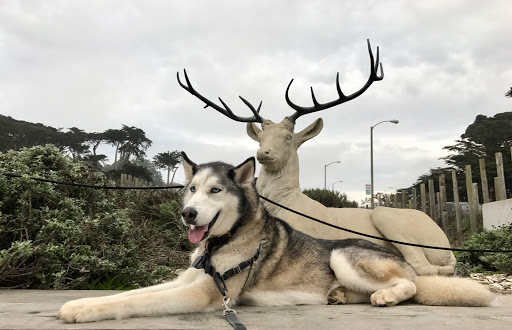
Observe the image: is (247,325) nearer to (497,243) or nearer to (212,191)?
(212,191)

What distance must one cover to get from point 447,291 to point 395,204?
26.0 m

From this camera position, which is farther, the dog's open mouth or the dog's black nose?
the dog's open mouth

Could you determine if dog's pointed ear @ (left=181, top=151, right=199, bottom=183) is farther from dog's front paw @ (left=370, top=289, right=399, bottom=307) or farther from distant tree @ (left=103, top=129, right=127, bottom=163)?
distant tree @ (left=103, top=129, right=127, bottom=163)

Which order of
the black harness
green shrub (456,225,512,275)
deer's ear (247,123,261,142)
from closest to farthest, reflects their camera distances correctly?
the black harness
deer's ear (247,123,261,142)
green shrub (456,225,512,275)

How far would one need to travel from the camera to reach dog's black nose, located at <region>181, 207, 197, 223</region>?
3137 mm

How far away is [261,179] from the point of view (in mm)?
6137

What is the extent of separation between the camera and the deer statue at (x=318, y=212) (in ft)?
18.2

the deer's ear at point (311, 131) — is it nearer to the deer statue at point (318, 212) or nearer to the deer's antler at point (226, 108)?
the deer statue at point (318, 212)

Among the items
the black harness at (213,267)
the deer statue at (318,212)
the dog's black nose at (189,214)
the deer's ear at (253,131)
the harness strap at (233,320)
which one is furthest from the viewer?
the deer's ear at (253,131)

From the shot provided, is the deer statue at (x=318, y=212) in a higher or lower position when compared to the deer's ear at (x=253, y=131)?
lower

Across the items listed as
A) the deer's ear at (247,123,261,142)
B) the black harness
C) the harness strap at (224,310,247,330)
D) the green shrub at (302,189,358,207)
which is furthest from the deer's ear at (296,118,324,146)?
the green shrub at (302,189,358,207)

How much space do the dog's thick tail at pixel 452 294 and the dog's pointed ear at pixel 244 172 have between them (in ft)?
6.10

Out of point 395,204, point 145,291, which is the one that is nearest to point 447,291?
point 145,291

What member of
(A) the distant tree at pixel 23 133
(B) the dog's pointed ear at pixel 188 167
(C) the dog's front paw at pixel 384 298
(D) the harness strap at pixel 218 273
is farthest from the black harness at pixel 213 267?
(A) the distant tree at pixel 23 133
